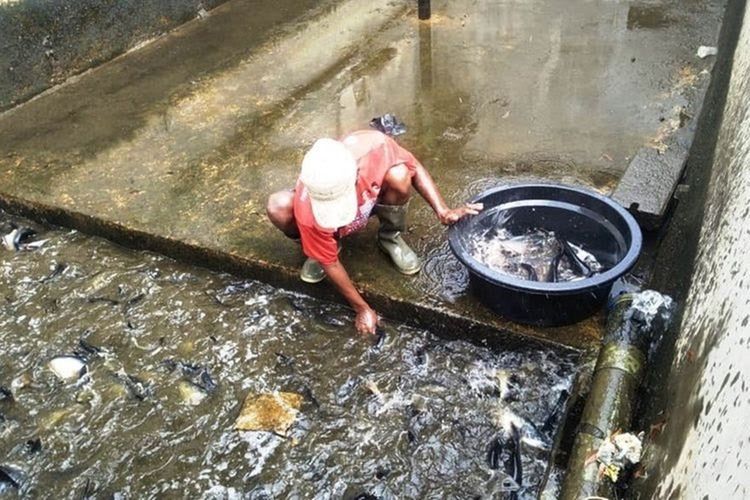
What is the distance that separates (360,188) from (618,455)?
57.5 inches

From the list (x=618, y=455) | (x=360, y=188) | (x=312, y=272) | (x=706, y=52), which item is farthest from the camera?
(x=706, y=52)

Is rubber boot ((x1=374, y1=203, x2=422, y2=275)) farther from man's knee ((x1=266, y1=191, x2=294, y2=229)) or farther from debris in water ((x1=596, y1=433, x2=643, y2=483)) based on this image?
debris in water ((x1=596, y1=433, x2=643, y2=483))

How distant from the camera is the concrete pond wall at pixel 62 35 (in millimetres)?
4758

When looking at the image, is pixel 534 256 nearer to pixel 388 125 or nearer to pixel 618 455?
pixel 618 455

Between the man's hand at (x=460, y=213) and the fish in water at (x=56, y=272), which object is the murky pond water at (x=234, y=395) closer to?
the fish in water at (x=56, y=272)

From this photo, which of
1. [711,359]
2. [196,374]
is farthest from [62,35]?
[711,359]

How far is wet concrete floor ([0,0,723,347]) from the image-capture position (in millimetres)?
3514

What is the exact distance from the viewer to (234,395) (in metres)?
2.78

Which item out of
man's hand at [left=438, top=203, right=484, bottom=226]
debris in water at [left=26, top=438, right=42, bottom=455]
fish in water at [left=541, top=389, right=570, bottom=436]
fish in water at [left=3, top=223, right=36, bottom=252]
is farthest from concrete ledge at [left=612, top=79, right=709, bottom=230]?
fish in water at [left=3, top=223, right=36, bottom=252]

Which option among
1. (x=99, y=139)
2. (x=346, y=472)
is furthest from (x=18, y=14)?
(x=346, y=472)

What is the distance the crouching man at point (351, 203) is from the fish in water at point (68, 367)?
110 centimetres

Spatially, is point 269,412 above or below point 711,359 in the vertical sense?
below

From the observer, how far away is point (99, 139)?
14.3ft

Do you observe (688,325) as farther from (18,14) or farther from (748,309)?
(18,14)
